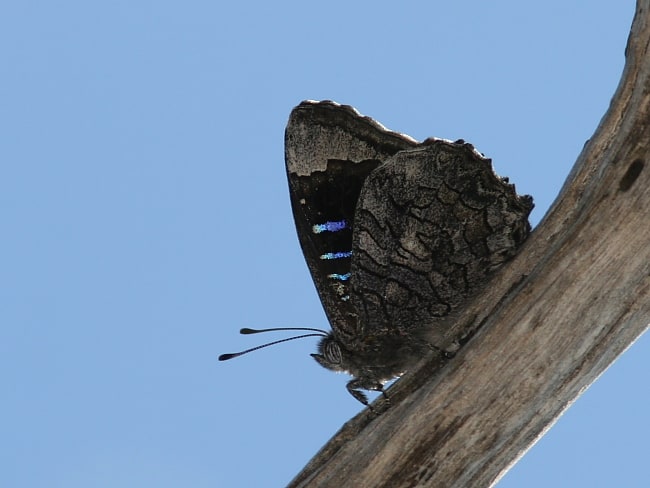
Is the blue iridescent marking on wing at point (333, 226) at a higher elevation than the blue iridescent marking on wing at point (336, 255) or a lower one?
higher

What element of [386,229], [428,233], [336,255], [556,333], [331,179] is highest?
[331,179]

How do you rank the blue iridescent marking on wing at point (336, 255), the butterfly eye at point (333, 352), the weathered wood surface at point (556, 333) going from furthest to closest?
the blue iridescent marking on wing at point (336, 255)
the butterfly eye at point (333, 352)
the weathered wood surface at point (556, 333)

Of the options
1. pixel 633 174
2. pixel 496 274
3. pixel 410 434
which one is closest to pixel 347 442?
pixel 410 434

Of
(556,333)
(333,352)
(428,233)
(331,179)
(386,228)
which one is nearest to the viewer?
(556,333)

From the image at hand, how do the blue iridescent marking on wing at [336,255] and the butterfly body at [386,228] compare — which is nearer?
the butterfly body at [386,228]

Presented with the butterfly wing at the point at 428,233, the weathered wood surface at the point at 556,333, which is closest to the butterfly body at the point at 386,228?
the butterfly wing at the point at 428,233

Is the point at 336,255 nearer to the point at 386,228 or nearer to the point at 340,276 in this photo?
the point at 340,276

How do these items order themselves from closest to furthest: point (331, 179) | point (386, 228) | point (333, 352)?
point (386, 228), point (333, 352), point (331, 179)

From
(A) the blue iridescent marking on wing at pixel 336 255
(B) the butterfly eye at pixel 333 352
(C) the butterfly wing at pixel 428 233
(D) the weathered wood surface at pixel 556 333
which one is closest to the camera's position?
(D) the weathered wood surface at pixel 556 333

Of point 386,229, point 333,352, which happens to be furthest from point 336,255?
point 333,352

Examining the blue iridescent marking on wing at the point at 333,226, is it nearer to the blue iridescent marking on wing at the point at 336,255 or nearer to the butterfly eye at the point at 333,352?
the blue iridescent marking on wing at the point at 336,255
